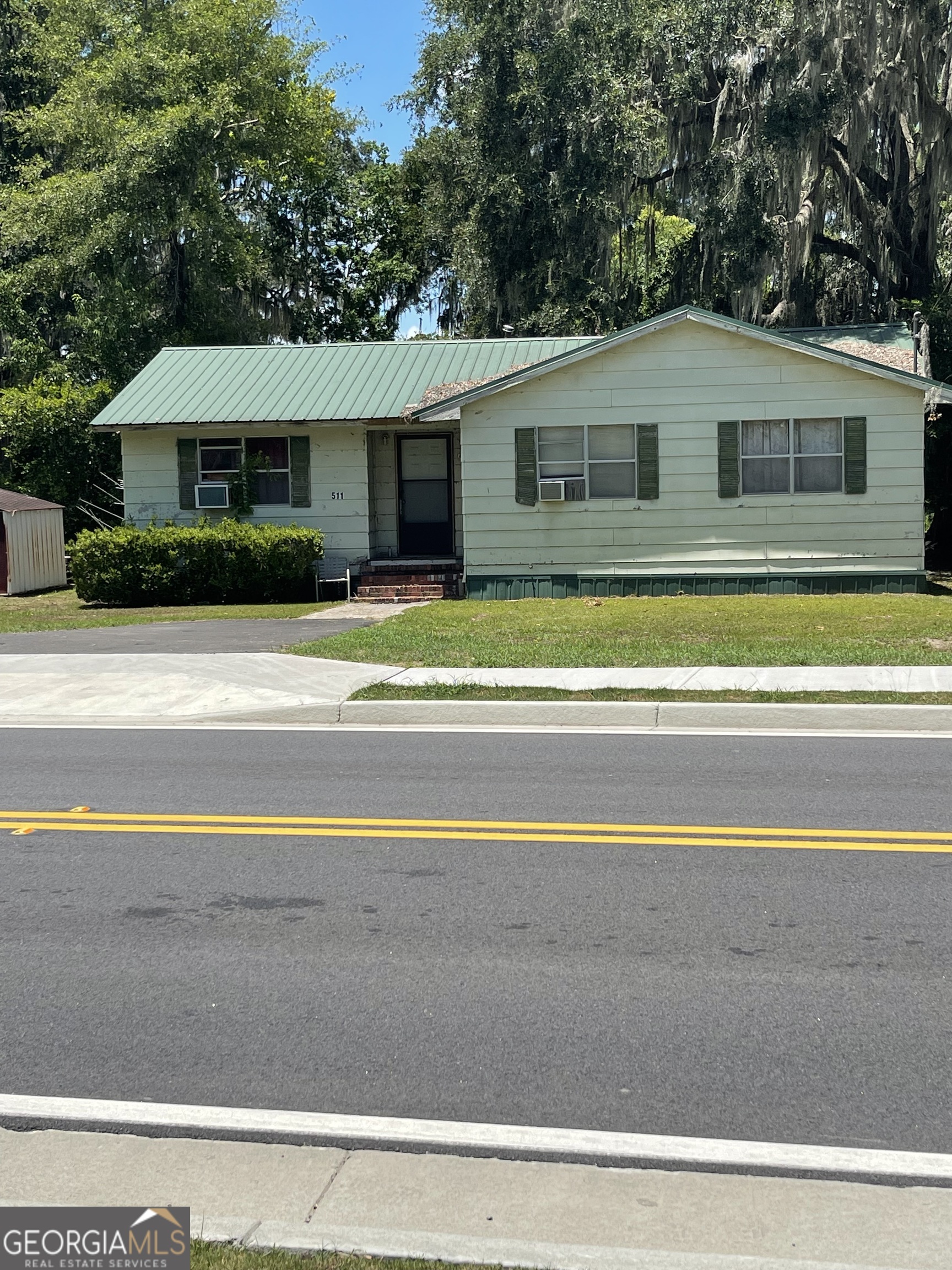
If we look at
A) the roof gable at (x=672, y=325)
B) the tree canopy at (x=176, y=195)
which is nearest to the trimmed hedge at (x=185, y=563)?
the roof gable at (x=672, y=325)

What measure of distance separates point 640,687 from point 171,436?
14.9 meters

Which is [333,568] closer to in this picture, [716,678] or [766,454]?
[766,454]

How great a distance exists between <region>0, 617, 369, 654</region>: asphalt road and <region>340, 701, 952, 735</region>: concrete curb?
3951 mm

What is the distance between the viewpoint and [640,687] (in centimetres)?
1183

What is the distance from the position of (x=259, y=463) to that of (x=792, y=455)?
990cm

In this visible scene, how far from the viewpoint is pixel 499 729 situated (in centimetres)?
1087

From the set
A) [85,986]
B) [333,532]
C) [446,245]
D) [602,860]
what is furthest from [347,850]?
[446,245]

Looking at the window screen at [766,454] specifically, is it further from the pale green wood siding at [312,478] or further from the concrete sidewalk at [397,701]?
the concrete sidewalk at [397,701]

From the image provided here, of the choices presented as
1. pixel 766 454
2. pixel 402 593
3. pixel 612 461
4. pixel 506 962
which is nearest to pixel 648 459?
pixel 612 461

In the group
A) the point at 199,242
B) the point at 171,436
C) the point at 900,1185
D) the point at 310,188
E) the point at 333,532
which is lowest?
the point at 900,1185

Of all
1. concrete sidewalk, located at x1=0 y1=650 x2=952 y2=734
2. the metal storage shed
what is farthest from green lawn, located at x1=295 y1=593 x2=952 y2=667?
the metal storage shed

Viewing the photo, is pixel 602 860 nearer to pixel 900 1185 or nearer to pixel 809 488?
pixel 900 1185

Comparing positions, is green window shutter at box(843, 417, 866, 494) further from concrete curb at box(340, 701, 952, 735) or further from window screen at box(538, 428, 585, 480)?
concrete curb at box(340, 701, 952, 735)

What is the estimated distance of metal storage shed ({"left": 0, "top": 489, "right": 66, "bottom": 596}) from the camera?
2383 cm
